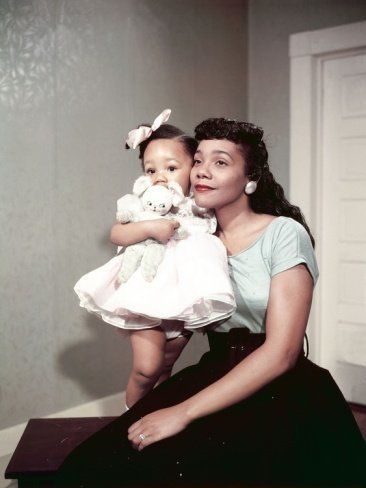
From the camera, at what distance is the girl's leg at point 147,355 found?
64.7 inches

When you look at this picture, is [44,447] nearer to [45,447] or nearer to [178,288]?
[45,447]

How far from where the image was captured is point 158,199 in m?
1.66

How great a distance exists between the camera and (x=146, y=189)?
5.68ft

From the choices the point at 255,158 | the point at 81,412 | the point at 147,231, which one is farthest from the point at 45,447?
the point at 81,412

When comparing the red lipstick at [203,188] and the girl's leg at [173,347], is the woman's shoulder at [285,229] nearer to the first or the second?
the red lipstick at [203,188]

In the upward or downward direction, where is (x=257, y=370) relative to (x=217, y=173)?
downward

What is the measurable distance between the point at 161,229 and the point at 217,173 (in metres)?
0.22

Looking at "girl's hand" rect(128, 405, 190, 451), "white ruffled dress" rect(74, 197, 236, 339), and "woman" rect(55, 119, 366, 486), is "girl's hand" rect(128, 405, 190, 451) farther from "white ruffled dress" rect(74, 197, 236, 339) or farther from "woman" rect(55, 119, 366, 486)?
"white ruffled dress" rect(74, 197, 236, 339)

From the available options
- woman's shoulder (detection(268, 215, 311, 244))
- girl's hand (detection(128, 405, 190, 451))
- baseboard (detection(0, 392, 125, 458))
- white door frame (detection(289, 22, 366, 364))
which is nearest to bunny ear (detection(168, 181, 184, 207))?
Answer: woman's shoulder (detection(268, 215, 311, 244))

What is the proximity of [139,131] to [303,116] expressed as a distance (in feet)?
6.87

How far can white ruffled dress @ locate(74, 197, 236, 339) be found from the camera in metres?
1.55

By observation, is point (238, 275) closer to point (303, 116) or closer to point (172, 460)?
point (172, 460)

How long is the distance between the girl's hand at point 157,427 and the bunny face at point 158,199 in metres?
0.55

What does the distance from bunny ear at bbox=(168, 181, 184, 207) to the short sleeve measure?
0.30 meters
